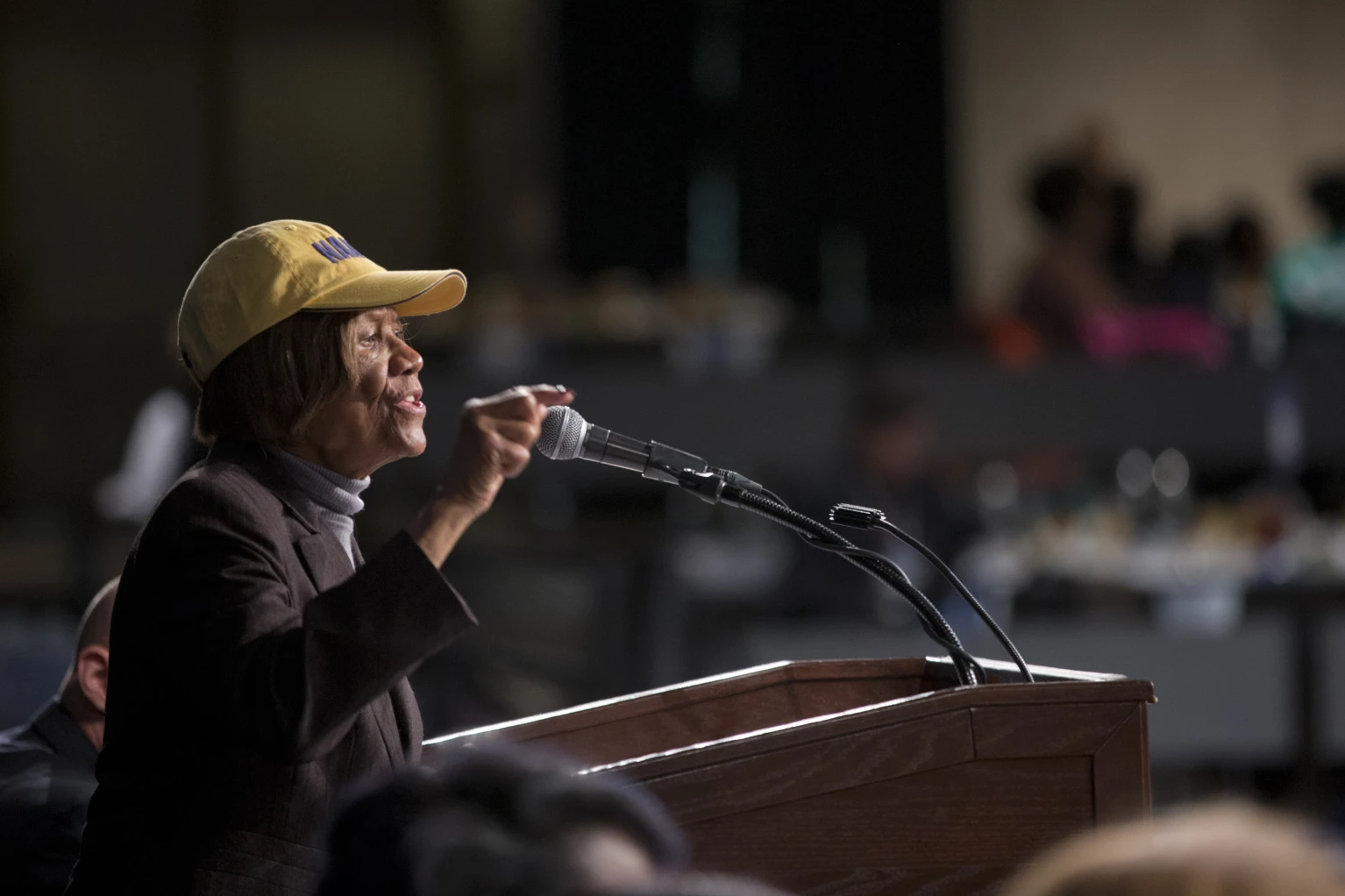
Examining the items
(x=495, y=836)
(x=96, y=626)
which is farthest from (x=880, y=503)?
(x=495, y=836)

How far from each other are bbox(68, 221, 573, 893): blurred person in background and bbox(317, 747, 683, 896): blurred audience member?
538 mm

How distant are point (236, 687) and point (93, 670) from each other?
61 cm

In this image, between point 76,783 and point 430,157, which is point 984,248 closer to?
point 430,157

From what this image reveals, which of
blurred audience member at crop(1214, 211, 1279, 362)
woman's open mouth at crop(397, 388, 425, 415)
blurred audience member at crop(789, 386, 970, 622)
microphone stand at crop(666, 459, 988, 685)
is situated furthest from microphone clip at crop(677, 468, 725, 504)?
blurred audience member at crop(1214, 211, 1279, 362)

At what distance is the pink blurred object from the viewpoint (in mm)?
5055

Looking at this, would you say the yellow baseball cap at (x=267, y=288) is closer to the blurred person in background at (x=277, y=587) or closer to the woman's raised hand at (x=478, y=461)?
the blurred person in background at (x=277, y=587)

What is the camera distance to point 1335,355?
199 inches

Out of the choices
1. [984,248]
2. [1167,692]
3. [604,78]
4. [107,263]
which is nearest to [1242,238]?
[1167,692]

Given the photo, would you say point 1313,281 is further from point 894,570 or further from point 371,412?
point 371,412

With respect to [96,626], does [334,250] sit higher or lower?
higher

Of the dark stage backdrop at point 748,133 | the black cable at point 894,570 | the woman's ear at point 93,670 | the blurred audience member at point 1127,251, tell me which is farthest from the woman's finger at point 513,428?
the dark stage backdrop at point 748,133

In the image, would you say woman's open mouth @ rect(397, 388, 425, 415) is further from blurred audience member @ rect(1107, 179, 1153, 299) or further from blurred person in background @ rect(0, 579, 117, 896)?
blurred audience member @ rect(1107, 179, 1153, 299)

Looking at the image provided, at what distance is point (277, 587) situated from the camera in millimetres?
1322

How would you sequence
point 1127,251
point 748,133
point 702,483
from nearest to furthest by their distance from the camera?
1. point 702,483
2. point 1127,251
3. point 748,133
